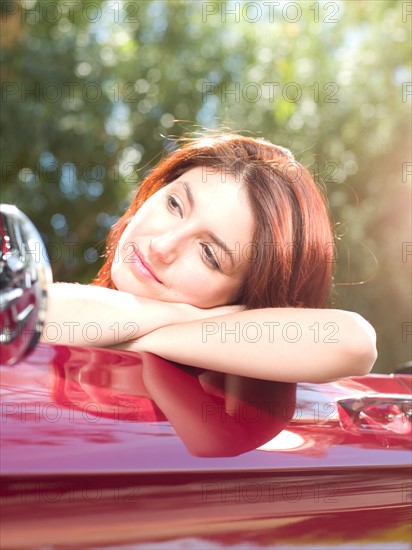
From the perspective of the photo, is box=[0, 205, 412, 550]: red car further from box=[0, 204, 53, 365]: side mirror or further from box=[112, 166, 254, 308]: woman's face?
box=[112, 166, 254, 308]: woman's face

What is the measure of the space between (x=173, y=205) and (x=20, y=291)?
1.25m

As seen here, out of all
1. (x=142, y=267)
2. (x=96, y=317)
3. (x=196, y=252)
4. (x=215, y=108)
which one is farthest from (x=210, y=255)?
(x=215, y=108)

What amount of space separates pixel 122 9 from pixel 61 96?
10.9ft

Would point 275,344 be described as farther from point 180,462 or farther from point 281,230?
point 281,230

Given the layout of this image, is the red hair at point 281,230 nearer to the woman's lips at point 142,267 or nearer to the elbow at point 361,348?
the woman's lips at point 142,267

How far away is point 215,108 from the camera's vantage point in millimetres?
13016

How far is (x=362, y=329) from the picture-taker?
4.90 ft

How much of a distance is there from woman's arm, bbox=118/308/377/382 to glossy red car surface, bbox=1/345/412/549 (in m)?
0.04

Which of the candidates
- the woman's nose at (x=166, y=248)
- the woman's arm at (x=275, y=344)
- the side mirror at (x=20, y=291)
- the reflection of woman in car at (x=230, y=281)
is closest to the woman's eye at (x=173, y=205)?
the reflection of woman in car at (x=230, y=281)

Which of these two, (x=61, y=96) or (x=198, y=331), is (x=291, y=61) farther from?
(x=198, y=331)

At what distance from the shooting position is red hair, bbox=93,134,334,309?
189cm

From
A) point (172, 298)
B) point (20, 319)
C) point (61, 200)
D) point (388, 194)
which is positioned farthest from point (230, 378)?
point (388, 194)

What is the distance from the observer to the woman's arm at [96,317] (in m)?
1.52

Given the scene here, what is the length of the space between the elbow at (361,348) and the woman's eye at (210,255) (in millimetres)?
456
